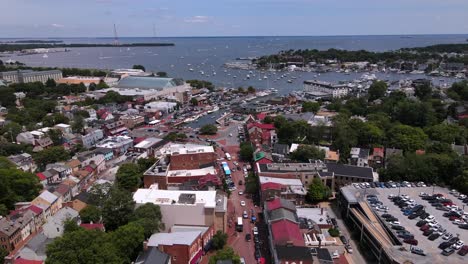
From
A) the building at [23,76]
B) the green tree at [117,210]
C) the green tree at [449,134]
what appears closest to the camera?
the green tree at [117,210]

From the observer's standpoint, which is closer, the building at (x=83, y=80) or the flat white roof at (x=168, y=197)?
the flat white roof at (x=168, y=197)

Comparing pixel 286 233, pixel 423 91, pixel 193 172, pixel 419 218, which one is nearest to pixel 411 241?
pixel 419 218

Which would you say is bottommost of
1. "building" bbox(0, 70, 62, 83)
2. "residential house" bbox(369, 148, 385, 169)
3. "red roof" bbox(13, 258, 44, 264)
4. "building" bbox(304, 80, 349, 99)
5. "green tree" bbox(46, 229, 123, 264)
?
"red roof" bbox(13, 258, 44, 264)

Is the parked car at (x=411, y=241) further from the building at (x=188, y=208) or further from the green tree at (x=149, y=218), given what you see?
the green tree at (x=149, y=218)

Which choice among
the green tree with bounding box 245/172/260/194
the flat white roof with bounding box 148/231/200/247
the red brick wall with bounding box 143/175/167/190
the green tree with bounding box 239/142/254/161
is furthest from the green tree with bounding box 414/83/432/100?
the flat white roof with bounding box 148/231/200/247

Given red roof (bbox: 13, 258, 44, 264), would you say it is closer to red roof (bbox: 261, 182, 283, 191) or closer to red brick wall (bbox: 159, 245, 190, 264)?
red brick wall (bbox: 159, 245, 190, 264)

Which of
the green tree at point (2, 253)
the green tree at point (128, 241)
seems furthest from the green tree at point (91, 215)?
the green tree at point (2, 253)
